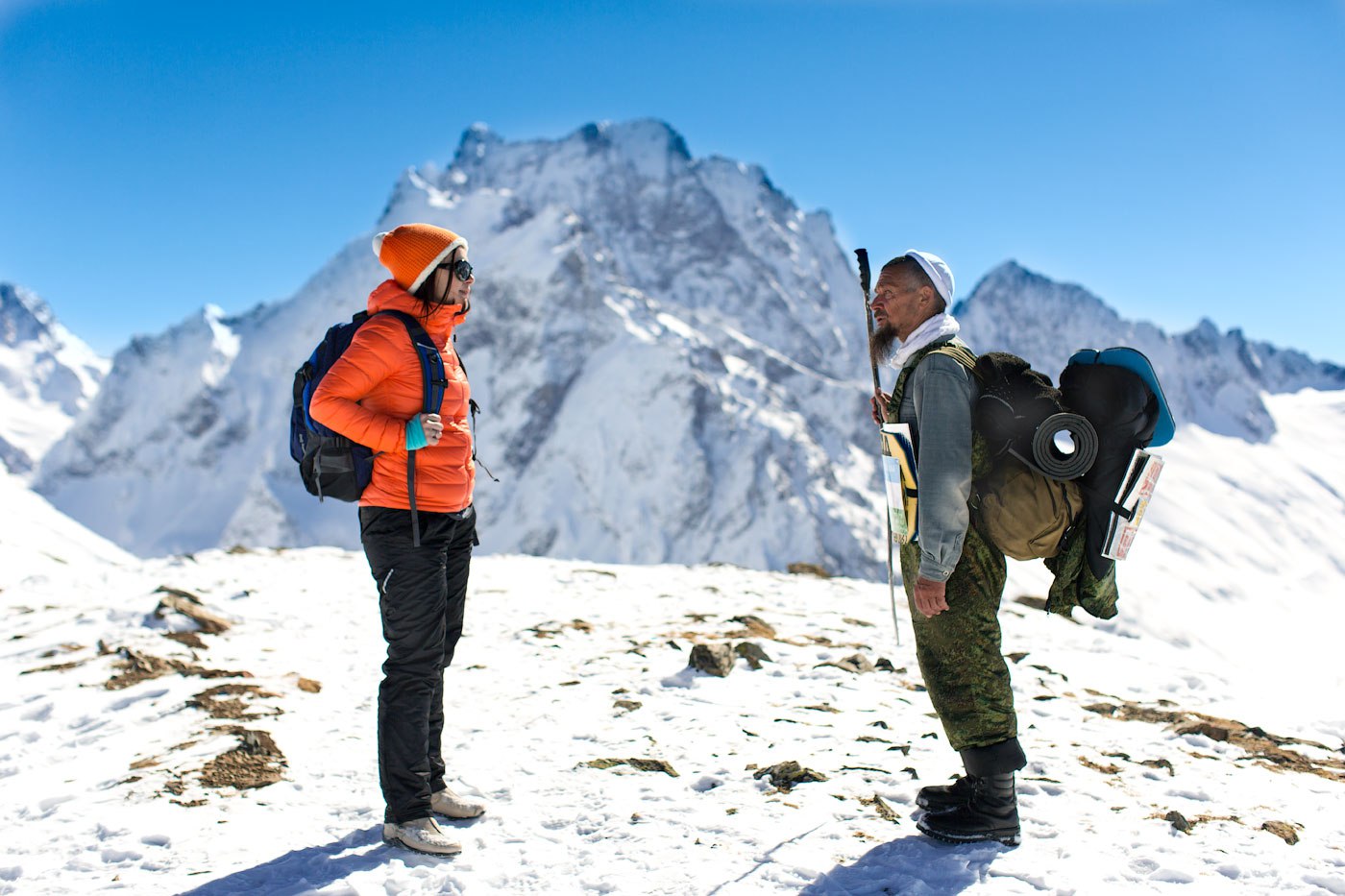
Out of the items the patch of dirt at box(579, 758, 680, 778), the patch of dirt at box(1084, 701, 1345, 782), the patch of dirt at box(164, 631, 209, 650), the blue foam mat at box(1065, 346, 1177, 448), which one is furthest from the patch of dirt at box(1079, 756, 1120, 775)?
the patch of dirt at box(164, 631, 209, 650)

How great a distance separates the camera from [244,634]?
9508 mm

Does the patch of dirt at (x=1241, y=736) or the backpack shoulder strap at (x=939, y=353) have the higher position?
the backpack shoulder strap at (x=939, y=353)

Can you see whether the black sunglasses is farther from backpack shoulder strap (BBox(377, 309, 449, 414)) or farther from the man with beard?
the man with beard

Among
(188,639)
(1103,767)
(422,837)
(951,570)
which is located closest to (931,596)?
(951,570)

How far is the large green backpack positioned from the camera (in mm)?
4133

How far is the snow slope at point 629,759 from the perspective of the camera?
13.9ft

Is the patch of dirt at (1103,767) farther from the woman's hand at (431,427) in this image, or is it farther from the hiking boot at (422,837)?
the woman's hand at (431,427)

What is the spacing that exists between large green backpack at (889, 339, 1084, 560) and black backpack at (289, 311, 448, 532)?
244cm

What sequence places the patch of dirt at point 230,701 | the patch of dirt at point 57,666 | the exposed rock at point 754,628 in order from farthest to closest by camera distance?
the exposed rock at point 754,628
the patch of dirt at point 57,666
the patch of dirt at point 230,701

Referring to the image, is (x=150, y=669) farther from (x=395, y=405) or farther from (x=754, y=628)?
(x=754, y=628)

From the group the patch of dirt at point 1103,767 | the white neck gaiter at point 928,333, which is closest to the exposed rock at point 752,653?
the patch of dirt at point 1103,767

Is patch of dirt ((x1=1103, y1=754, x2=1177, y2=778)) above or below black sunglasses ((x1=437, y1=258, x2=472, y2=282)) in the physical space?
below

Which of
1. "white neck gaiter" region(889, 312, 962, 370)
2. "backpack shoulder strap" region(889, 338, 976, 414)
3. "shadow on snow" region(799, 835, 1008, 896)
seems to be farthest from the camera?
"white neck gaiter" region(889, 312, 962, 370)

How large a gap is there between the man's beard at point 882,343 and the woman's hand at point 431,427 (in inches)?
93.1
